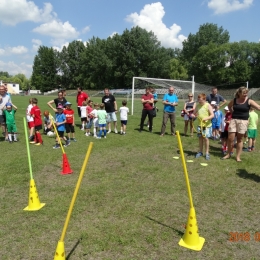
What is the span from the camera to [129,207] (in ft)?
13.8

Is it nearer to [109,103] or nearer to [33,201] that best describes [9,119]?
[109,103]

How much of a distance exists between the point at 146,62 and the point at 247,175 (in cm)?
6178

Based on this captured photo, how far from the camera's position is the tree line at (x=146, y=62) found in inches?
2314

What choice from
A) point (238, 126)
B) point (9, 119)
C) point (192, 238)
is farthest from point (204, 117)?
point (9, 119)

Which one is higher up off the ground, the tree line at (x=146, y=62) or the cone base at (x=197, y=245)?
the tree line at (x=146, y=62)

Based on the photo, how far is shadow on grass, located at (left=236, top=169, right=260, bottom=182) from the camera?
18.2ft

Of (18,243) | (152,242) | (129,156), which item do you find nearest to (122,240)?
(152,242)

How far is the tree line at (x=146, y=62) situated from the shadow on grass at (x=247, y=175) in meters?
47.7

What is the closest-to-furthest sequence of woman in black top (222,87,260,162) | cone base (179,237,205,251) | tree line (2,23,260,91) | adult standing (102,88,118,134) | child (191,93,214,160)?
cone base (179,237,205,251) < woman in black top (222,87,260,162) < child (191,93,214,160) < adult standing (102,88,118,134) < tree line (2,23,260,91)

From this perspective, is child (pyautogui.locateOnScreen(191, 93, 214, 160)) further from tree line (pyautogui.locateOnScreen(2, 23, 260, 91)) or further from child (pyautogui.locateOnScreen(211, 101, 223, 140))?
tree line (pyautogui.locateOnScreen(2, 23, 260, 91))

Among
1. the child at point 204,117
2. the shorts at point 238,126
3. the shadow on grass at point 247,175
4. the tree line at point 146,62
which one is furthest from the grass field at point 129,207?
the tree line at point 146,62

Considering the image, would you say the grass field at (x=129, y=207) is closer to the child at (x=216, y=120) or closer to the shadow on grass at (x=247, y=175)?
the shadow on grass at (x=247, y=175)

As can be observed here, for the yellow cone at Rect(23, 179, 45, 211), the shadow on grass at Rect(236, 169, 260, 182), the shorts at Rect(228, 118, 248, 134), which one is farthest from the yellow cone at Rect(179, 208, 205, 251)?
the shorts at Rect(228, 118, 248, 134)

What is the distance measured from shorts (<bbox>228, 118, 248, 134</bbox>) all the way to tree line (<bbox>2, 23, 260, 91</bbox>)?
47.0 meters
